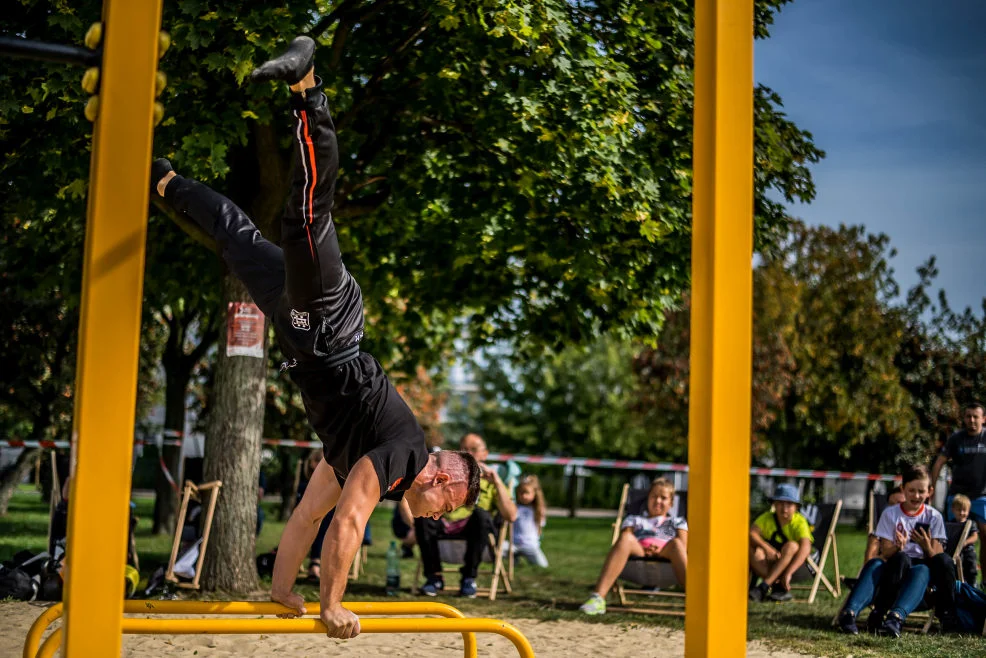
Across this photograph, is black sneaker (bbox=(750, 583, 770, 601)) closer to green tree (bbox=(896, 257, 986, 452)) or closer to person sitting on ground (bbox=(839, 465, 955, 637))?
person sitting on ground (bbox=(839, 465, 955, 637))

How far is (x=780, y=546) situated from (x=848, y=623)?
2.17 m

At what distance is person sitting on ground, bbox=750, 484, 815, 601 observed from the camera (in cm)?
1051

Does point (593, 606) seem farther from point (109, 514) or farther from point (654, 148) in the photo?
point (109, 514)

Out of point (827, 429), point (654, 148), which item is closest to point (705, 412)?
point (654, 148)

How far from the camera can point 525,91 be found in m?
9.06

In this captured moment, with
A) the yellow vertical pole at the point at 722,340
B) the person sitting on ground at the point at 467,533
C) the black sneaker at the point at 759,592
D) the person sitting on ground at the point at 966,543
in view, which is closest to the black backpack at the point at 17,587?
the person sitting on ground at the point at 467,533

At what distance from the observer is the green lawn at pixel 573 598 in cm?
789

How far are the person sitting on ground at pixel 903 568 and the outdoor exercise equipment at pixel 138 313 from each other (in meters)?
5.77

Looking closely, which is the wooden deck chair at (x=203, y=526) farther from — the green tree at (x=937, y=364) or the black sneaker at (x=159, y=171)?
the green tree at (x=937, y=364)

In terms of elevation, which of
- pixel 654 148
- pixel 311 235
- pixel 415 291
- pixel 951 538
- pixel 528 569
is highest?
pixel 654 148

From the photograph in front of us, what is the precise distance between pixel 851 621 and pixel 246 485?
539 cm

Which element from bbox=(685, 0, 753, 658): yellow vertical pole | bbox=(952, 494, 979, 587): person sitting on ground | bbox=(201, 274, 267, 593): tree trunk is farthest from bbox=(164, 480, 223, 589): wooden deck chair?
bbox=(685, 0, 753, 658): yellow vertical pole

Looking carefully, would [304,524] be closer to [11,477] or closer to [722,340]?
[722,340]

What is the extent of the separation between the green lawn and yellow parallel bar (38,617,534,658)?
1.47 m
